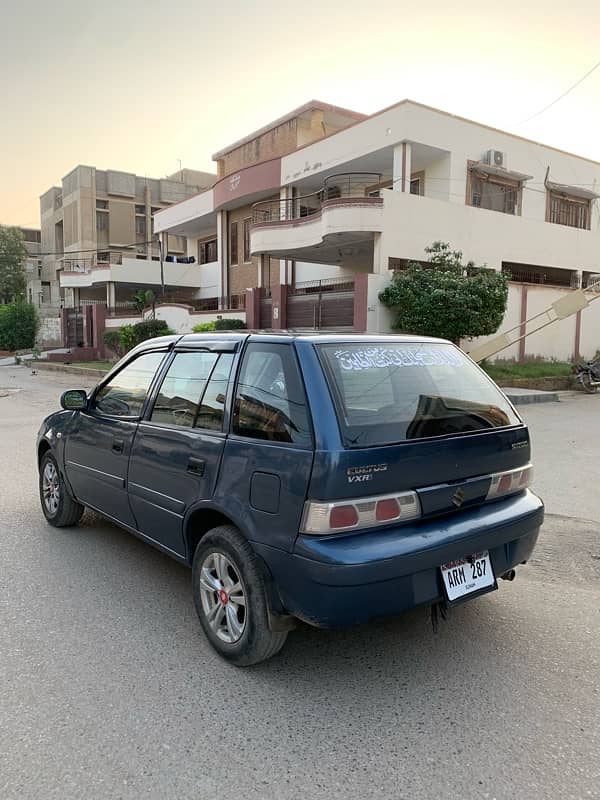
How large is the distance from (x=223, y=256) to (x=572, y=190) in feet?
55.7

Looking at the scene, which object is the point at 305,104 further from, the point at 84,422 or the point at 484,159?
the point at 84,422

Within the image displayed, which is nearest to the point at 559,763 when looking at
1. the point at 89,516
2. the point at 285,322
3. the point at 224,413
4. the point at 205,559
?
the point at 205,559

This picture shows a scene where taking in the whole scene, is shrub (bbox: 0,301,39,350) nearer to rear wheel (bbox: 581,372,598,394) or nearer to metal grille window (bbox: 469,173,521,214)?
metal grille window (bbox: 469,173,521,214)

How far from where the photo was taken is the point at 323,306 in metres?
19.6

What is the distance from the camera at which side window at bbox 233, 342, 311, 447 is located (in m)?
2.87

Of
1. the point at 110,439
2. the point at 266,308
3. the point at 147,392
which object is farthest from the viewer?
the point at 266,308

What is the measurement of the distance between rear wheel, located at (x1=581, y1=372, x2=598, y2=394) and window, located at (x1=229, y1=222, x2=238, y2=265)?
19641mm

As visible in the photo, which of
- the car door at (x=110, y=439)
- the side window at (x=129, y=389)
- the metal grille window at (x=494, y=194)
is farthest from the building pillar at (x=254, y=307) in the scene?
the side window at (x=129, y=389)

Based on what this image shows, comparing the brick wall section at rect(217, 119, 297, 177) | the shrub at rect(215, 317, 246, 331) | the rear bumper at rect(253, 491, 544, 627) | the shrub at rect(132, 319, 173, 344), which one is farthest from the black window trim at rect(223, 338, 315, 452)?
the brick wall section at rect(217, 119, 297, 177)

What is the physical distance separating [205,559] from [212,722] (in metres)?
0.83

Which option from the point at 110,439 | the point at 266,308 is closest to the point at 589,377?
the point at 266,308

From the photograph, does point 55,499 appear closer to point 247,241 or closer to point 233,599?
point 233,599

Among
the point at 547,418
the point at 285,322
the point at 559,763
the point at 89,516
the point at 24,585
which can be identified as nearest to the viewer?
the point at 559,763

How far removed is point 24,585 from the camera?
13.1 ft
